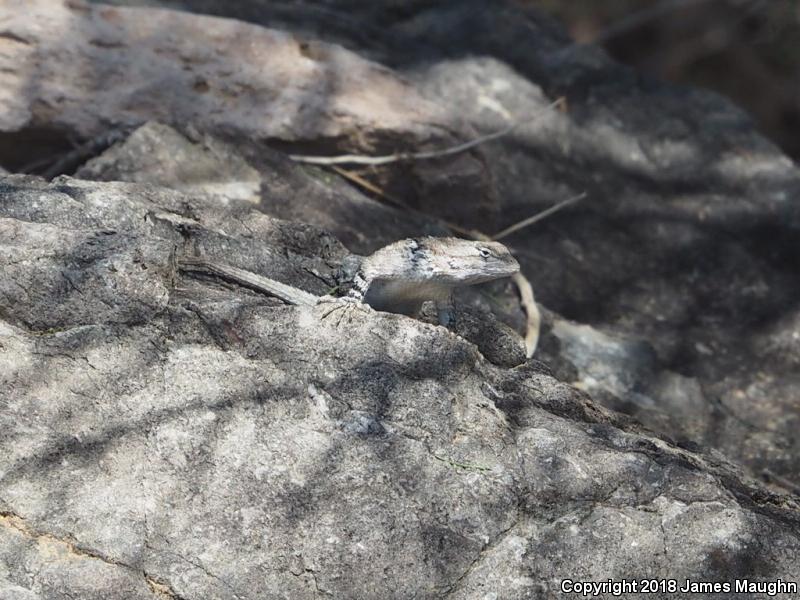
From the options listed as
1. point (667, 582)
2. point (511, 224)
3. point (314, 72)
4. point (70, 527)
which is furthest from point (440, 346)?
point (511, 224)

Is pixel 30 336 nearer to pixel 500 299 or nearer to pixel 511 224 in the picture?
pixel 500 299

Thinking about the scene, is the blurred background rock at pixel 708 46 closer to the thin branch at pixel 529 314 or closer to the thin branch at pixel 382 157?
the thin branch at pixel 382 157

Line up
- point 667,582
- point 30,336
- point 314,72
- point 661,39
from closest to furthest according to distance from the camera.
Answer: point 667,582 < point 30,336 < point 314,72 < point 661,39

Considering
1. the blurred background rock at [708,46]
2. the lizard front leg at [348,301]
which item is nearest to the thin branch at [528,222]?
the lizard front leg at [348,301]

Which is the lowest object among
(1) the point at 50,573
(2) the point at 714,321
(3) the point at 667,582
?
(2) the point at 714,321

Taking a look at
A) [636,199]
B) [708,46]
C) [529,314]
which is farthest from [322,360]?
[708,46]

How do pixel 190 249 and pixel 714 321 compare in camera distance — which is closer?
pixel 190 249
